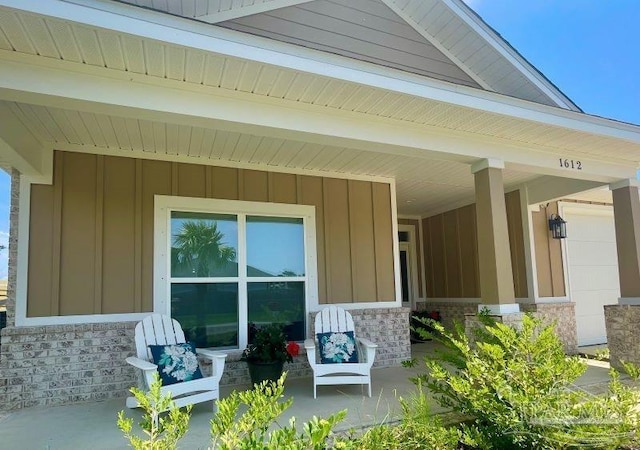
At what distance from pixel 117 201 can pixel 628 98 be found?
16.9 meters

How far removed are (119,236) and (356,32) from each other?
3.27 meters

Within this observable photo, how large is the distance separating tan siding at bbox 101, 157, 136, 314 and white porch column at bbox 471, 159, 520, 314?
3643mm

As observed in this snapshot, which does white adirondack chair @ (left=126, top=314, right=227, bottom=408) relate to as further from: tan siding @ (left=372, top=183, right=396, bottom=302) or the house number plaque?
the house number plaque

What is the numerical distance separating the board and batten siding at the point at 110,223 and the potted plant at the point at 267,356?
119 centimetres

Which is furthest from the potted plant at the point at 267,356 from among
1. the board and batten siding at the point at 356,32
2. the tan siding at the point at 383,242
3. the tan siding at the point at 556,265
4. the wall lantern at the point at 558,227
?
the wall lantern at the point at 558,227

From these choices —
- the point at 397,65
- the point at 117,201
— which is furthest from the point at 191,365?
the point at 397,65

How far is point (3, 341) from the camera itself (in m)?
4.25

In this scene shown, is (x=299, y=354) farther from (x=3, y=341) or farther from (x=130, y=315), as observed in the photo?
(x=3, y=341)

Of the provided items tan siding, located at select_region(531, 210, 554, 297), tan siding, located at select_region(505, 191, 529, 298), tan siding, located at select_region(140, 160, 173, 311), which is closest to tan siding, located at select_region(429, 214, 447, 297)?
tan siding, located at select_region(505, 191, 529, 298)

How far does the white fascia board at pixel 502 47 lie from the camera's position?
4688 millimetres

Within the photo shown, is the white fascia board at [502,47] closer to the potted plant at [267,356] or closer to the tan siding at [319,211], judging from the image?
the tan siding at [319,211]

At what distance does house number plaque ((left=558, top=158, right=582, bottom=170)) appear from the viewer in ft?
15.9

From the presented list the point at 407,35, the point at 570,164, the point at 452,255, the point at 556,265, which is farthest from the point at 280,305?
the point at 556,265

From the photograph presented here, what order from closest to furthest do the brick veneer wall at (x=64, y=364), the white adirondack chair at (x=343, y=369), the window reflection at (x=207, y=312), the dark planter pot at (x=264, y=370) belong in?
the brick veneer wall at (x=64, y=364), the white adirondack chair at (x=343, y=369), the dark planter pot at (x=264, y=370), the window reflection at (x=207, y=312)
